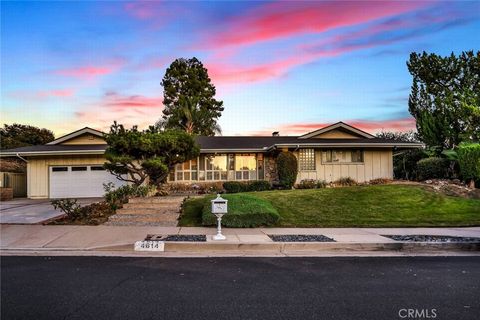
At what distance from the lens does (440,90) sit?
34.3 m

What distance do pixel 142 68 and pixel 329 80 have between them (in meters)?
10.3

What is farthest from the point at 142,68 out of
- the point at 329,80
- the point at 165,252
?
the point at 165,252

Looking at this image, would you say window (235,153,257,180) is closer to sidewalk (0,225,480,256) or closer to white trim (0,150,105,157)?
white trim (0,150,105,157)

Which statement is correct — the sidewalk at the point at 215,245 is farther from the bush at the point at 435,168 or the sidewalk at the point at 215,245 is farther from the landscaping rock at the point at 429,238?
the bush at the point at 435,168

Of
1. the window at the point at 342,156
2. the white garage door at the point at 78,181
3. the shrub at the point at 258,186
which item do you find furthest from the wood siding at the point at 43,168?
the window at the point at 342,156

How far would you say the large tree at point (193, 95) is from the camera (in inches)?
1838

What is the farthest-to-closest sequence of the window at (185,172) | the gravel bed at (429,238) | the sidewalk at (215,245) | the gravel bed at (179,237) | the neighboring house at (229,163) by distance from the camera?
1. the window at (185,172)
2. the neighboring house at (229,163)
3. the gravel bed at (429,238)
4. the gravel bed at (179,237)
5. the sidewalk at (215,245)

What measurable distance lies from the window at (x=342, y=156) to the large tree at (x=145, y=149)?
10086 mm

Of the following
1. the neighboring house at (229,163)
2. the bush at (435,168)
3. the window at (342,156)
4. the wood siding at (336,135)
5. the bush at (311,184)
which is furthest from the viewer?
the wood siding at (336,135)

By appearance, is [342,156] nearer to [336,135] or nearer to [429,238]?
[336,135]

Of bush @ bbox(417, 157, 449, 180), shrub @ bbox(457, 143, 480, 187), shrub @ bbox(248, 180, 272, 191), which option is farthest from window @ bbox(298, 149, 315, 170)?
shrub @ bbox(457, 143, 480, 187)

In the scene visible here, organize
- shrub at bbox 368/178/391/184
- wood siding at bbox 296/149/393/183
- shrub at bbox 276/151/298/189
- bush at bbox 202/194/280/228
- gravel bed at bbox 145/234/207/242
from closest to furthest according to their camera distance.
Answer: gravel bed at bbox 145/234/207/242 < bush at bbox 202/194/280/228 < shrub at bbox 276/151/298/189 < shrub at bbox 368/178/391/184 < wood siding at bbox 296/149/393/183

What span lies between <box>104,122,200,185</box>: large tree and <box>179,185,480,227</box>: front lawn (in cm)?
226

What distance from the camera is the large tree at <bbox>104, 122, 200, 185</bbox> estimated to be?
15422 mm
